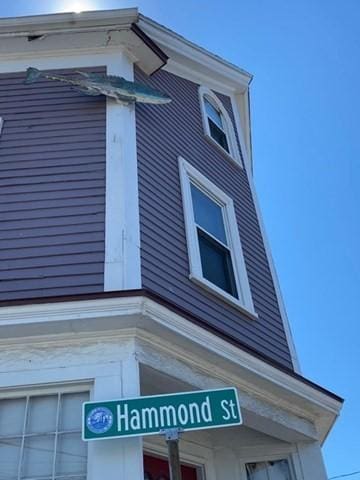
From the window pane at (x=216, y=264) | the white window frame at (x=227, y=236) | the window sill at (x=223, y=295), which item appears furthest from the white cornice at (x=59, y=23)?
the window sill at (x=223, y=295)

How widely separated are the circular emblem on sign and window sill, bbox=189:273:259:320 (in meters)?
2.17

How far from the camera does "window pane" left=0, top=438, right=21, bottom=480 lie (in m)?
3.29

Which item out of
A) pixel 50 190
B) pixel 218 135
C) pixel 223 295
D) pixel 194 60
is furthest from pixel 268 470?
pixel 194 60

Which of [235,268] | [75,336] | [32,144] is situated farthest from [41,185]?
[235,268]

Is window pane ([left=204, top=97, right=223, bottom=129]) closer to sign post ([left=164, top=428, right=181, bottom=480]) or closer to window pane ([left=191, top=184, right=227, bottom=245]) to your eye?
window pane ([left=191, top=184, right=227, bottom=245])

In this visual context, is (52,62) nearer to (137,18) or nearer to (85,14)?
(85,14)

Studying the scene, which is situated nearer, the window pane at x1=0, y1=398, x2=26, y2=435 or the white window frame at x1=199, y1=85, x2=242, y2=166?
the window pane at x1=0, y1=398, x2=26, y2=435

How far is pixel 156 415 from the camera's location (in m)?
2.96

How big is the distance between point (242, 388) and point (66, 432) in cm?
173

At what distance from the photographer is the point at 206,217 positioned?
248 inches

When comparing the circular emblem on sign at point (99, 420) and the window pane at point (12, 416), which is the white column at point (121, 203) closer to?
the window pane at point (12, 416)

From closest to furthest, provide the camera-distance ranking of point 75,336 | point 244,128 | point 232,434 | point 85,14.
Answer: point 75,336, point 232,434, point 85,14, point 244,128

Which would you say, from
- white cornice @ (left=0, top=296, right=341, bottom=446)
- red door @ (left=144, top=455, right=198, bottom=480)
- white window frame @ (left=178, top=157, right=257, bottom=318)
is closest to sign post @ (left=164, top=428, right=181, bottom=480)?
white cornice @ (left=0, top=296, right=341, bottom=446)

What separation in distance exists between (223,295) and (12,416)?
2429 mm
